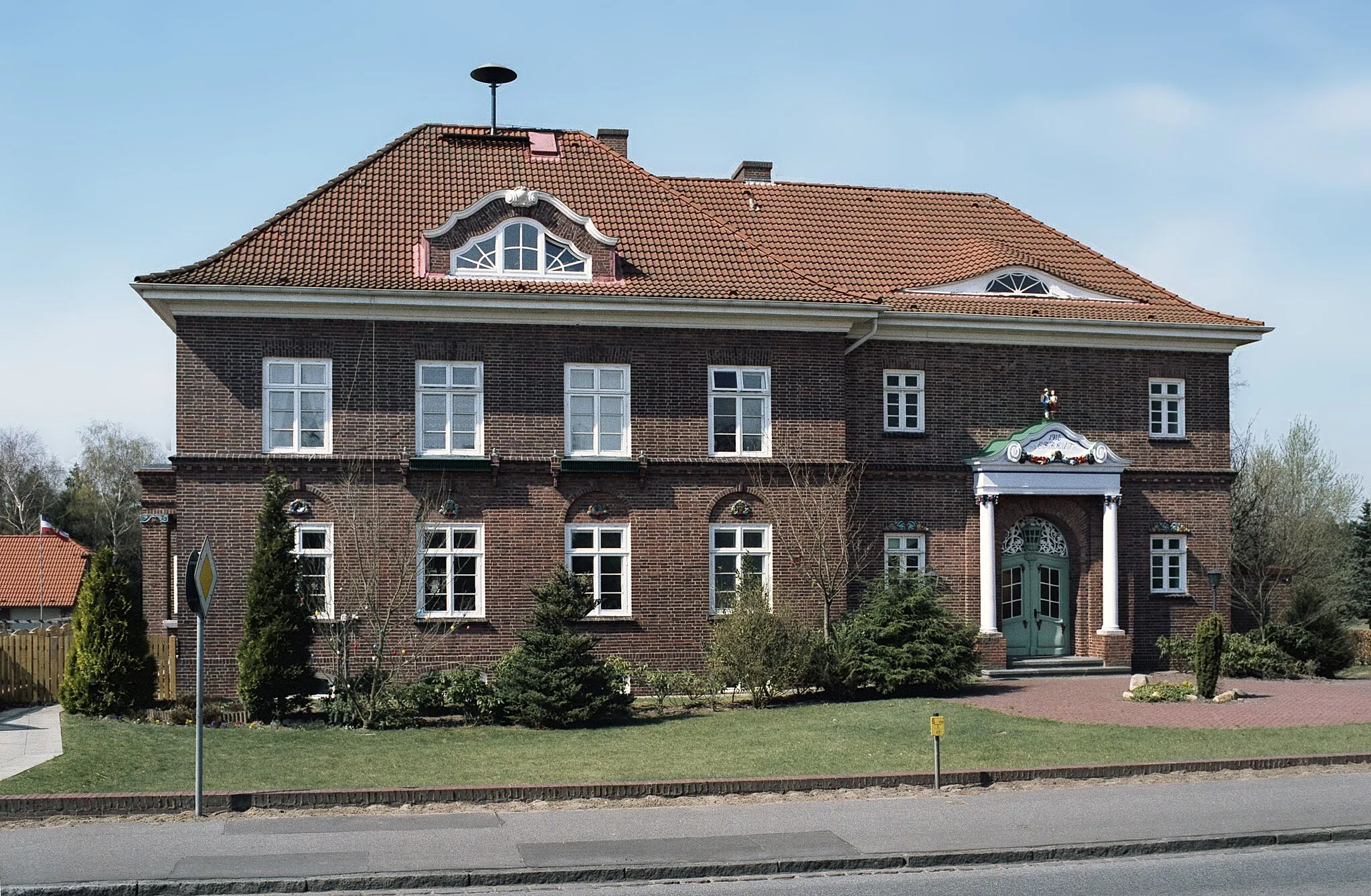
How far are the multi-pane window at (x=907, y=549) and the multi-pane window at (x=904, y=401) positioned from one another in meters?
2.03

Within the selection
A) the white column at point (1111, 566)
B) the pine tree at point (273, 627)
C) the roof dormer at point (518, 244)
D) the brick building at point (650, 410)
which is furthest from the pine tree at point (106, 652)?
the white column at point (1111, 566)

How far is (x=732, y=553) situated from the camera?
2495 cm

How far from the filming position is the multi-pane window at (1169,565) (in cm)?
2797

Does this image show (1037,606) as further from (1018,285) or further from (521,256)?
(521,256)

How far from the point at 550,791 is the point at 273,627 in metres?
7.66

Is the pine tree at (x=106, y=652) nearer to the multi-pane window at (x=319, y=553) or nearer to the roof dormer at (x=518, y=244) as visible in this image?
the multi-pane window at (x=319, y=553)

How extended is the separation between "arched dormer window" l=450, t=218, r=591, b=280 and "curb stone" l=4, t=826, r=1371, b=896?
14.9 m

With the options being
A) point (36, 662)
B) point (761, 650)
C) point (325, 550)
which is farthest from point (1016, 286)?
point (36, 662)

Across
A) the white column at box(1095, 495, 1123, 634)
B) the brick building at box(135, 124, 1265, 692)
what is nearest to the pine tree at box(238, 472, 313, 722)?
the brick building at box(135, 124, 1265, 692)

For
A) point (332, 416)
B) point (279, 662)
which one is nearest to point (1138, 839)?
point (279, 662)

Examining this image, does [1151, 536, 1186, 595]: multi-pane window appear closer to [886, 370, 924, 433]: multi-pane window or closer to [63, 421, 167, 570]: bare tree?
[886, 370, 924, 433]: multi-pane window

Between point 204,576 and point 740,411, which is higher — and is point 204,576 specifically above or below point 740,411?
below

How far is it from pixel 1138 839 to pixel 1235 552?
22.0 meters

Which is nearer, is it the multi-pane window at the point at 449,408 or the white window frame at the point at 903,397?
the multi-pane window at the point at 449,408
